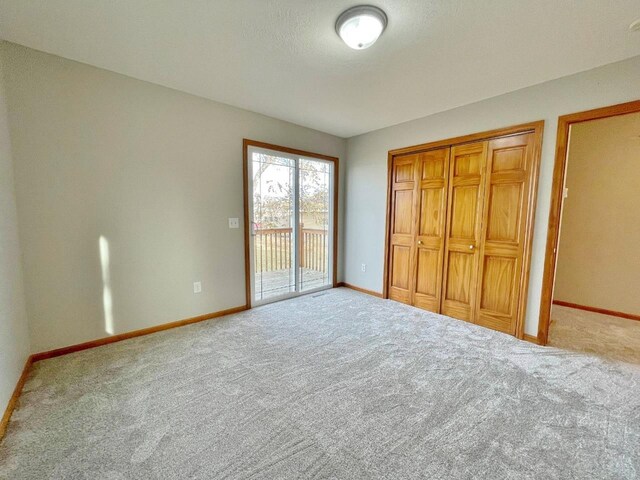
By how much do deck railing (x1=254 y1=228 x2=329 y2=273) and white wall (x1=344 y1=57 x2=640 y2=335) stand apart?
45 cm

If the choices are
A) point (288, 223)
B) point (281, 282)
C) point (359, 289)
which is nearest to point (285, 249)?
point (288, 223)

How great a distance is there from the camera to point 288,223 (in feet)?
12.1

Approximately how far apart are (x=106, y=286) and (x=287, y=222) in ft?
6.85

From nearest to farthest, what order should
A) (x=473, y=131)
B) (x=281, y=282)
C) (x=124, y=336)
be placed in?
(x=124, y=336)
(x=473, y=131)
(x=281, y=282)

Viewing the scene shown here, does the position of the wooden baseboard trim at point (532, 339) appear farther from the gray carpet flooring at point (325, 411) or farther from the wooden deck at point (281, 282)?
the wooden deck at point (281, 282)

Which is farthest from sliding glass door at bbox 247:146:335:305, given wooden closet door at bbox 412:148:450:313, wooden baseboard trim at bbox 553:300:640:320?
wooden baseboard trim at bbox 553:300:640:320

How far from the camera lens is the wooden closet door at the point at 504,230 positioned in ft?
8.44

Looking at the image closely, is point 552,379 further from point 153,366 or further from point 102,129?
point 102,129

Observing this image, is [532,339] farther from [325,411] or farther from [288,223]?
[288,223]

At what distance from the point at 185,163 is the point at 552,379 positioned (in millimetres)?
3728

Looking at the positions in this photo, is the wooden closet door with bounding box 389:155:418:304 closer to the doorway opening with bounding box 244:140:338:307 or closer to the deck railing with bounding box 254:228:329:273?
the doorway opening with bounding box 244:140:338:307

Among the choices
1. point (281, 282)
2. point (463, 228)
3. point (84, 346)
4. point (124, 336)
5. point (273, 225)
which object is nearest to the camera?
point (84, 346)

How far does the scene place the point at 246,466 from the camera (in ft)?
4.13

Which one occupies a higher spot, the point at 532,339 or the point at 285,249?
the point at 285,249
